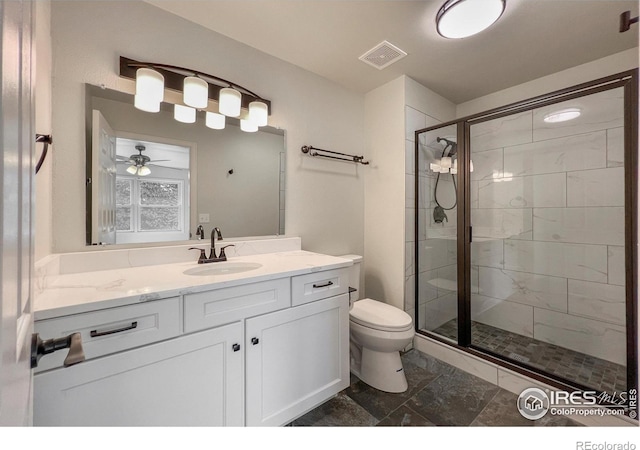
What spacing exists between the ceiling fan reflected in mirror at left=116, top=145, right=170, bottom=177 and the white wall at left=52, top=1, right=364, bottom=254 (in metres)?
0.18

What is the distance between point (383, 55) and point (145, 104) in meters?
1.57

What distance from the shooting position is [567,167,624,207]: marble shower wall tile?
172cm

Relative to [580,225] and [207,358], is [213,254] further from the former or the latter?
[580,225]

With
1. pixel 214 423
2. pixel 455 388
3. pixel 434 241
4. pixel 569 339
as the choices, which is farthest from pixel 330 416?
pixel 569 339

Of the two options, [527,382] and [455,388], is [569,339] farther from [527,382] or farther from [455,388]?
[455,388]

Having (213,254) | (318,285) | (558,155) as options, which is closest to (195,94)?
(213,254)

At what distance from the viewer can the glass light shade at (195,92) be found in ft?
4.67

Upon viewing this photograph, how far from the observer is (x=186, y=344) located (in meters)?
0.99

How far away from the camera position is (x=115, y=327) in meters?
0.86

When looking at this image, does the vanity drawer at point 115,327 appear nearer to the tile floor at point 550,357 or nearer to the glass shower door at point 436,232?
the glass shower door at point 436,232

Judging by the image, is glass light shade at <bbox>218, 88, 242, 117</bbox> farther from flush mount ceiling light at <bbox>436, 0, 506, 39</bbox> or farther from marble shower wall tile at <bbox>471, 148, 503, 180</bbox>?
marble shower wall tile at <bbox>471, 148, 503, 180</bbox>

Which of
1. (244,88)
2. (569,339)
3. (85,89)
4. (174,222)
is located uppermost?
(244,88)
